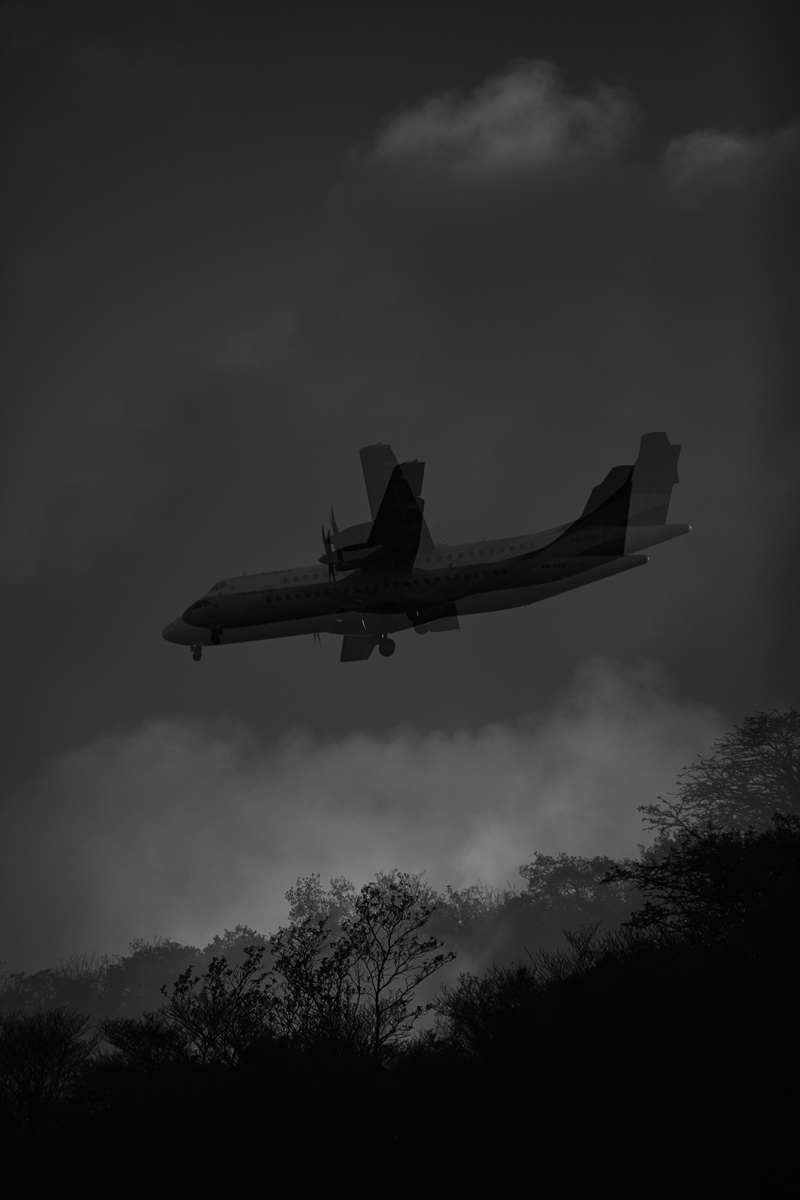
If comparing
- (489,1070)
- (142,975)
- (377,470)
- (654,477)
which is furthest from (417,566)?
(142,975)

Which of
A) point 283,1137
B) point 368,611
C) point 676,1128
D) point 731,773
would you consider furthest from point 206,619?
point 731,773

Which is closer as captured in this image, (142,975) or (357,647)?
(357,647)

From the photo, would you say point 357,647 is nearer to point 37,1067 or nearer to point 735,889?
point 37,1067

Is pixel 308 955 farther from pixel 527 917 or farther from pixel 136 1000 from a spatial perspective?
pixel 136 1000

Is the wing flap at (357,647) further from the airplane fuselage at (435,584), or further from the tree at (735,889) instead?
the tree at (735,889)

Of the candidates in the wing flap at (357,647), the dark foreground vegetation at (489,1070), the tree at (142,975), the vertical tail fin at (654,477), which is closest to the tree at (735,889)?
the dark foreground vegetation at (489,1070)

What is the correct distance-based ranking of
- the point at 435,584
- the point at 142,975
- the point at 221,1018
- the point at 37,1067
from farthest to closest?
→ the point at 142,975 → the point at 435,584 → the point at 37,1067 → the point at 221,1018

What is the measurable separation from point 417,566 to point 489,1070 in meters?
24.8

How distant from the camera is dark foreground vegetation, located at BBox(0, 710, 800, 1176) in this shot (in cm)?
2456

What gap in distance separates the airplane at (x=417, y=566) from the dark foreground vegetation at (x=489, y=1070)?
15.9m

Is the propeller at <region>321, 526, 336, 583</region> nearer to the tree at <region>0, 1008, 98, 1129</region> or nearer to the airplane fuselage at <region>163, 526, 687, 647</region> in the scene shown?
the airplane fuselage at <region>163, 526, 687, 647</region>

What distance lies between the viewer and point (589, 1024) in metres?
30.3

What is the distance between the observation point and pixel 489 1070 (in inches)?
1119

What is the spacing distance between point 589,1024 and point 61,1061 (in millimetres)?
23649
